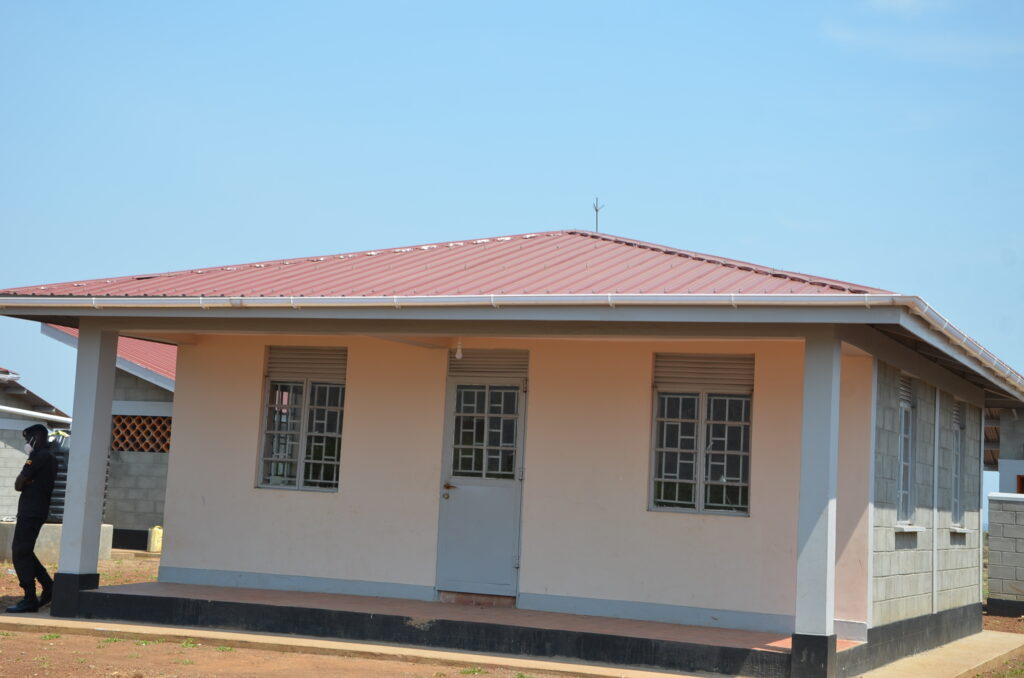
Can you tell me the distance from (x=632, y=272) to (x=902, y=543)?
3.88 m

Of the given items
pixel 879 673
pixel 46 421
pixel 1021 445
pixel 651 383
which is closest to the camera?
pixel 879 673

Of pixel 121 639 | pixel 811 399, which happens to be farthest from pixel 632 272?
pixel 121 639

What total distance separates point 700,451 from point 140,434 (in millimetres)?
11901

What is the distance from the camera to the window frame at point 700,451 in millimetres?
11484

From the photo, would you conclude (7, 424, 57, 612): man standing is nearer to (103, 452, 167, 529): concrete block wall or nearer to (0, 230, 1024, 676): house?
(0, 230, 1024, 676): house

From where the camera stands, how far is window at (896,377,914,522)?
1225cm

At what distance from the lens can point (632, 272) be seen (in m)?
11.1

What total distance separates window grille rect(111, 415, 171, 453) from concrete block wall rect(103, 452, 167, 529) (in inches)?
4.8

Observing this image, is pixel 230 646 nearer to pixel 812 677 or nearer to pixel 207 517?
Result: pixel 207 517

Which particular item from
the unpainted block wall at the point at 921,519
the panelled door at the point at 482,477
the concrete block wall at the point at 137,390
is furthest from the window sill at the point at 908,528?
the concrete block wall at the point at 137,390

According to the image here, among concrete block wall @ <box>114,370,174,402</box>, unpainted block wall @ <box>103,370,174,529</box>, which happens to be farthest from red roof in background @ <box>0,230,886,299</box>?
unpainted block wall @ <box>103,370,174,529</box>

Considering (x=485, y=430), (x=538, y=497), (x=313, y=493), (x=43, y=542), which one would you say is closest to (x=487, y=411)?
(x=485, y=430)

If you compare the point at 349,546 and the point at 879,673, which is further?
the point at 349,546

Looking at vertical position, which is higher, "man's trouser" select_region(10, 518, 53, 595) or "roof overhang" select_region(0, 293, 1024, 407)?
"roof overhang" select_region(0, 293, 1024, 407)
